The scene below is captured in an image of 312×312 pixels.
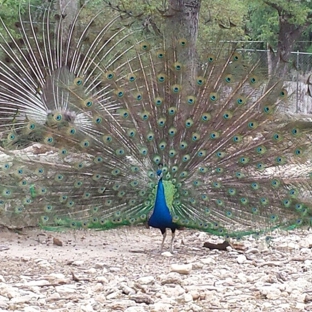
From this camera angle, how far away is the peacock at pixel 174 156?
633 cm

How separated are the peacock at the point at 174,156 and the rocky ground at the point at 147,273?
31cm

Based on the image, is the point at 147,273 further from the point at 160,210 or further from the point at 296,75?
the point at 296,75

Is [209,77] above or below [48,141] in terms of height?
above

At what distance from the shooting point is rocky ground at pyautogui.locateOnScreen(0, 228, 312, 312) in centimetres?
471

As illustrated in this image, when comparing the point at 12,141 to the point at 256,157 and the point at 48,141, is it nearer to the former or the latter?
the point at 48,141

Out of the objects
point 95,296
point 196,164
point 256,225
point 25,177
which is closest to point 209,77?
point 196,164

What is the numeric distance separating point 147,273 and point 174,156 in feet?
3.98

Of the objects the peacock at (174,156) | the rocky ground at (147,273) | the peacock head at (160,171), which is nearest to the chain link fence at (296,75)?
the peacock at (174,156)

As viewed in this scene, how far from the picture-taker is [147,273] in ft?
18.7

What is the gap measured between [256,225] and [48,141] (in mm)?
1948

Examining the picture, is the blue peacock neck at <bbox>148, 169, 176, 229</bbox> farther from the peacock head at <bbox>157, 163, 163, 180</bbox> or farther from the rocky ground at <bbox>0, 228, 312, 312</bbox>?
the rocky ground at <bbox>0, 228, 312, 312</bbox>

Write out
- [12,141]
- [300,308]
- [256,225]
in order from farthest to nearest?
1. [12,141]
2. [256,225]
3. [300,308]

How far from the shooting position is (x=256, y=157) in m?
6.37

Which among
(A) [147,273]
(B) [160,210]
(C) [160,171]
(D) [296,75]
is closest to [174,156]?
(C) [160,171]
